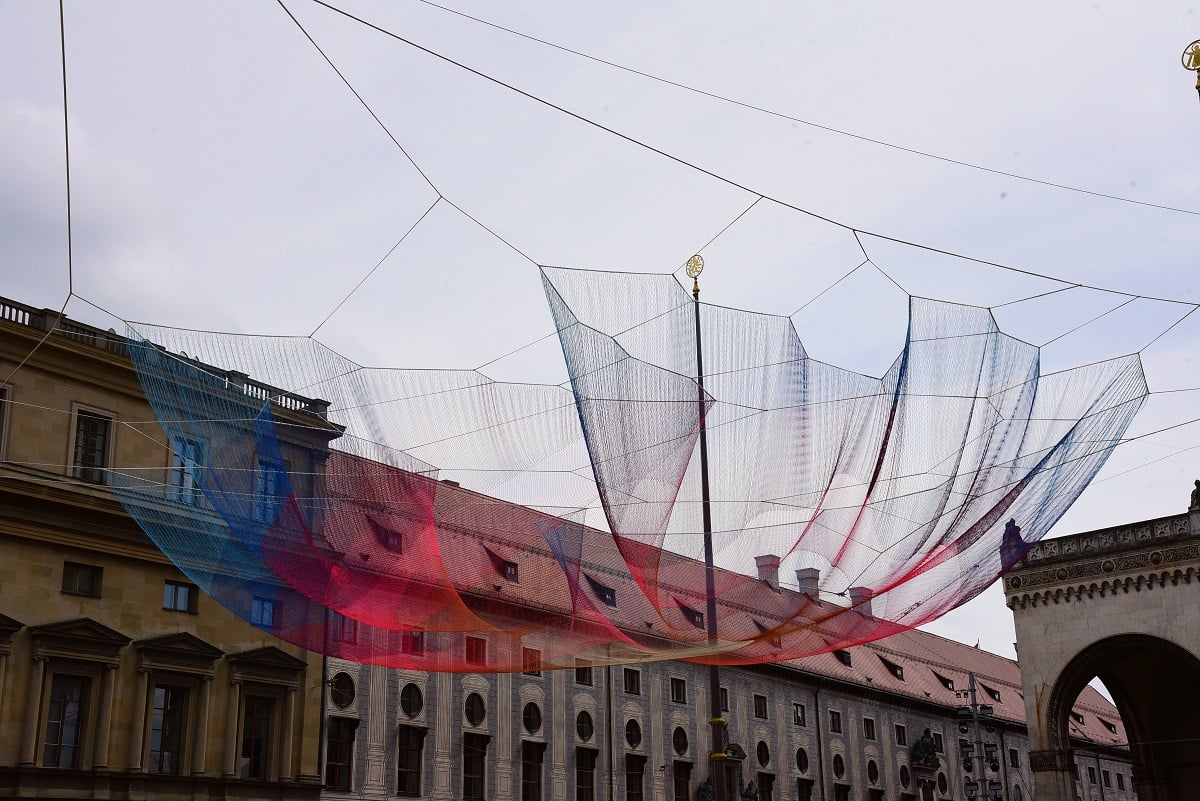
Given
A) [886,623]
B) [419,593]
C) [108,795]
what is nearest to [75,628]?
[108,795]

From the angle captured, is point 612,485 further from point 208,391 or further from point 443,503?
point 208,391

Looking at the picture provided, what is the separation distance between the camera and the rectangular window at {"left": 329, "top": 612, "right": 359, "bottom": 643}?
561 inches

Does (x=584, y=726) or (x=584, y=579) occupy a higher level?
(x=584, y=726)

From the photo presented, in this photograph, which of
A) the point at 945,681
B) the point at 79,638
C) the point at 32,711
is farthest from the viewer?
the point at 945,681

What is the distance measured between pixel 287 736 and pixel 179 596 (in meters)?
4.90

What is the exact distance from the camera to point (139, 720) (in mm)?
31641

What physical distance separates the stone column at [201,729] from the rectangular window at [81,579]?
374 centimetres

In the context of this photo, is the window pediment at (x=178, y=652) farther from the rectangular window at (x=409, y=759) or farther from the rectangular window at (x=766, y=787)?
the rectangular window at (x=766, y=787)

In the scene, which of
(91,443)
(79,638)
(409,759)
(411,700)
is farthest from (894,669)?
(91,443)

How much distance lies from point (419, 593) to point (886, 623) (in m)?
4.59

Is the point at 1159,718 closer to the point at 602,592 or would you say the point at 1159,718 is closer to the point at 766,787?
the point at 766,787

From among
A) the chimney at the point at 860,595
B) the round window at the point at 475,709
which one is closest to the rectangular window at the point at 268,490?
the chimney at the point at 860,595

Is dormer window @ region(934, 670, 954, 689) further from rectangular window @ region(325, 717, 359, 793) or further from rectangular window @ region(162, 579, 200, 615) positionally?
rectangular window @ region(162, 579, 200, 615)

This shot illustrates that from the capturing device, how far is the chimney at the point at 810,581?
11172 mm
